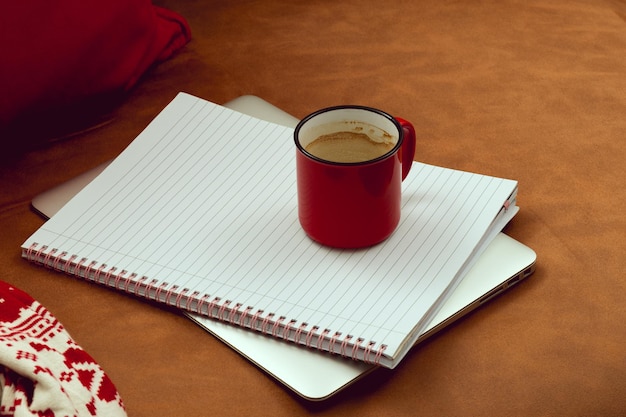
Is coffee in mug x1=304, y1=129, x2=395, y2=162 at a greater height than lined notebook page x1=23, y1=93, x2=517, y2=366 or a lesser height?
greater

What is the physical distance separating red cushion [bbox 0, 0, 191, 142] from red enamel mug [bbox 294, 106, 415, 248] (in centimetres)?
31

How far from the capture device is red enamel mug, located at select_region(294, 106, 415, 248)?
689mm

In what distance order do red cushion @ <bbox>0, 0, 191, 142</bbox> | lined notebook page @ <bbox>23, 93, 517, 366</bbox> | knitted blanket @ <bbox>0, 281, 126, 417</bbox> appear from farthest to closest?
red cushion @ <bbox>0, 0, 191, 142</bbox>, lined notebook page @ <bbox>23, 93, 517, 366</bbox>, knitted blanket @ <bbox>0, 281, 126, 417</bbox>

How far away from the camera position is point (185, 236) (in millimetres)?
763

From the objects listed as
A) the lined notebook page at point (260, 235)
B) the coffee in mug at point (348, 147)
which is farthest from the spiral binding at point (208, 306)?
the coffee in mug at point (348, 147)

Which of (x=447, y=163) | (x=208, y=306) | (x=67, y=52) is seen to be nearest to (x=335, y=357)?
(x=208, y=306)

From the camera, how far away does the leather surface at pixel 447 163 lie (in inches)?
25.5

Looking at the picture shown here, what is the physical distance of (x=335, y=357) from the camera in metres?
0.66

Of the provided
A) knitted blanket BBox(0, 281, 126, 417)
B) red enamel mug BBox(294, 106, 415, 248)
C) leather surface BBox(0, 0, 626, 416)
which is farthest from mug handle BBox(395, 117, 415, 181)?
knitted blanket BBox(0, 281, 126, 417)

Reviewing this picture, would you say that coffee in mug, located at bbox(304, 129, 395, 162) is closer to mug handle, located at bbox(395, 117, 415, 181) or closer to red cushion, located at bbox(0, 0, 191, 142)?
mug handle, located at bbox(395, 117, 415, 181)

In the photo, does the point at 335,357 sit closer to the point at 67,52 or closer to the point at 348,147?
the point at 348,147

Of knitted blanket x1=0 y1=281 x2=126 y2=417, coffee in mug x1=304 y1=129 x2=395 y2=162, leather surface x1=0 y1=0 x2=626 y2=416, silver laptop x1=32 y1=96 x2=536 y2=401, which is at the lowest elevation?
leather surface x1=0 y1=0 x2=626 y2=416

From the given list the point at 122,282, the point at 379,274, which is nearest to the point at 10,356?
the point at 122,282

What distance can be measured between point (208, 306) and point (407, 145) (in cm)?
22
